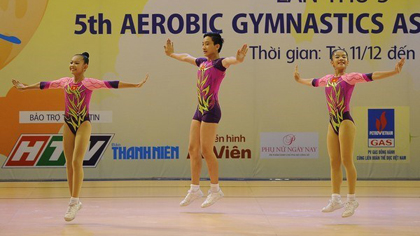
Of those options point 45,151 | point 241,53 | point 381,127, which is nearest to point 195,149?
point 241,53

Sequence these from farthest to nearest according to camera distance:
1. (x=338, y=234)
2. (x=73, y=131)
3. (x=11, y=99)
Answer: (x=11, y=99), (x=73, y=131), (x=338, y=234)

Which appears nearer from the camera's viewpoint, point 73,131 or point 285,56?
point 73,131

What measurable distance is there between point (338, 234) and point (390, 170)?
4.70 m

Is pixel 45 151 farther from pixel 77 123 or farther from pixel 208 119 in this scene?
pixel 208 119

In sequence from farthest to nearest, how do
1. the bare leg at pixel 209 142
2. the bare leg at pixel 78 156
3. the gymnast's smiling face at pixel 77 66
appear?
1. the bare leg at pixel 209 142
2. the gymnast's smiling face at pixel 77 66
3. the bare leg at pixel 78 156

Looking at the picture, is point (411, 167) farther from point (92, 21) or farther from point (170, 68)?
point (92, 21)

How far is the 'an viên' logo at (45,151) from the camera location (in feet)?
33.8

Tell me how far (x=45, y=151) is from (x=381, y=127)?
5.03 meters

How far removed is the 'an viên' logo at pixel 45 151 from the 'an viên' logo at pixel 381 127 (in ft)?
12.7

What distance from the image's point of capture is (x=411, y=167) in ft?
34.1

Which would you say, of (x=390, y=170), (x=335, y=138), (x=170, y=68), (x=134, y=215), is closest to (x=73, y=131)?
(x=134, y=215)

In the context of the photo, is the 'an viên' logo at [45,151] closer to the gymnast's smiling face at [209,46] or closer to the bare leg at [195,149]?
the bare leg at [195,149]

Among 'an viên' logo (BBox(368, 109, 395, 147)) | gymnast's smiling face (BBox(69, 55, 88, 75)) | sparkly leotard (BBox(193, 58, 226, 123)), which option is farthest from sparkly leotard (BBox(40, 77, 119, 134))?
'an viên' logo (BBox(368, 109, 395, 147))

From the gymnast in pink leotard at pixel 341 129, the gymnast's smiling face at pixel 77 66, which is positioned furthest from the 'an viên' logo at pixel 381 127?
the gymnast's smiling face at pixel 77 66
